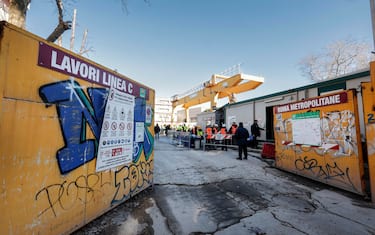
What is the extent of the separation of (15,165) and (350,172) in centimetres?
643

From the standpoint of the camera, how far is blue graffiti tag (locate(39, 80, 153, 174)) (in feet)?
7.79

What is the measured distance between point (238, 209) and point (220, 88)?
1360cm

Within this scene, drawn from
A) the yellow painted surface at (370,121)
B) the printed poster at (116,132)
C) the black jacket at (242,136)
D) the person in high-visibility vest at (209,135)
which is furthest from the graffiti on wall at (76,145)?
the person in high-visibility vest at (209,135)

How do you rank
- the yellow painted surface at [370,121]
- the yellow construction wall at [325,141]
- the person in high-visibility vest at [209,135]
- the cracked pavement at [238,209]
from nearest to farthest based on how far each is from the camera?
the cracked pavement at [238,209], the yellow painted surface at [370,121], the yellow construction wall at [325,141], the person in high-visibility vest at [209,135]

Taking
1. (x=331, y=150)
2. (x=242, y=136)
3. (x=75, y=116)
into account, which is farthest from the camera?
(x=242, y=136)

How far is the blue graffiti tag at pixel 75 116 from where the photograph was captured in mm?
2375

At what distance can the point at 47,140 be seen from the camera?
2244mm

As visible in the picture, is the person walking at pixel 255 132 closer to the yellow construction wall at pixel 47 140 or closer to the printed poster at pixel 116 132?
the printed poster at pixel 116 132

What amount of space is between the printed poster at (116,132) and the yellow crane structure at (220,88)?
11567 mm

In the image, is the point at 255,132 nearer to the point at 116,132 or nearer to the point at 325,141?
the point at 325,141

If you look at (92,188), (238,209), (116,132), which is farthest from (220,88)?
(92,188)

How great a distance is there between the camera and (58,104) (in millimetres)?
2369

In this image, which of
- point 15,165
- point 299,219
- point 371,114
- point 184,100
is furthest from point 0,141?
→ point 184,100

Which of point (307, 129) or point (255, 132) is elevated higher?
point (307, 129)
